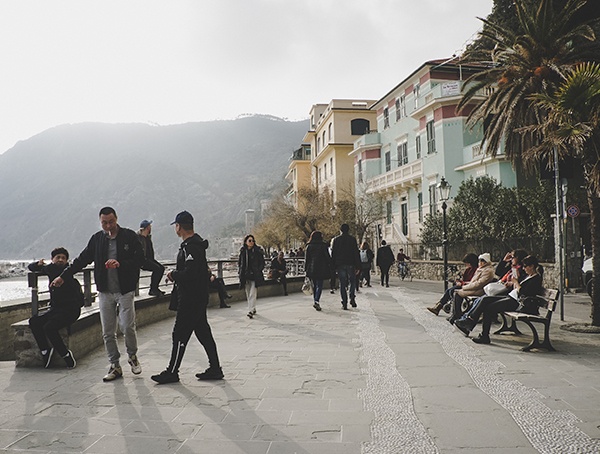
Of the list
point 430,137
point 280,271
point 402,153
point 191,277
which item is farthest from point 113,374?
point 402,153

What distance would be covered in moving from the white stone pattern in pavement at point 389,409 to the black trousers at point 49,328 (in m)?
3.72

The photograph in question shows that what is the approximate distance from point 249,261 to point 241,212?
14466 centimetres

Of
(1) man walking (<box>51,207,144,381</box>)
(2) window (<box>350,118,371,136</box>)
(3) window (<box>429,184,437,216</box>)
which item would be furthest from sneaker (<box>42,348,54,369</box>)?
(2) window (<box>350,118,371,136</box>)

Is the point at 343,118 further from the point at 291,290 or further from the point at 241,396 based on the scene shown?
the point at 241,396

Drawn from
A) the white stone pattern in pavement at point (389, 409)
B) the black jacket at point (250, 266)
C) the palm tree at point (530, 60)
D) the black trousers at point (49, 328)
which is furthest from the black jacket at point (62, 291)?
the palm tree at point (530, 60)

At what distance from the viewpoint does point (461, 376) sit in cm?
584

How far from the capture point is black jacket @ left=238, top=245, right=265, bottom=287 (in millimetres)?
11281

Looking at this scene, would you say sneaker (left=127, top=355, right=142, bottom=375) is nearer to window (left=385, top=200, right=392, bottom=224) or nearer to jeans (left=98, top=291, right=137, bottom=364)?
A: jeans (left=98, top=291, right=137, bottom=364)

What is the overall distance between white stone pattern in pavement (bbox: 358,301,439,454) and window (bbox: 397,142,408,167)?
30.6 m

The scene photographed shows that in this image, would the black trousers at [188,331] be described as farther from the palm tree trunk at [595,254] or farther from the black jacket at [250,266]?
the palm tree trunk at [595,254]

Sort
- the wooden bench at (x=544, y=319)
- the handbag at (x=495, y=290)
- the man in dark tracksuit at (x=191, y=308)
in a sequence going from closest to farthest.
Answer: the man in dark tracksuit at (x=191, y=308) < the wooden bench at (x=544, y=319) < the handbag at (x=495, y=290)

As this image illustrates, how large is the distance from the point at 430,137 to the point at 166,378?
2924 centimetres

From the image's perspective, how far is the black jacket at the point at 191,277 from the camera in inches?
228

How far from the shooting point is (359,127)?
50.2 m
